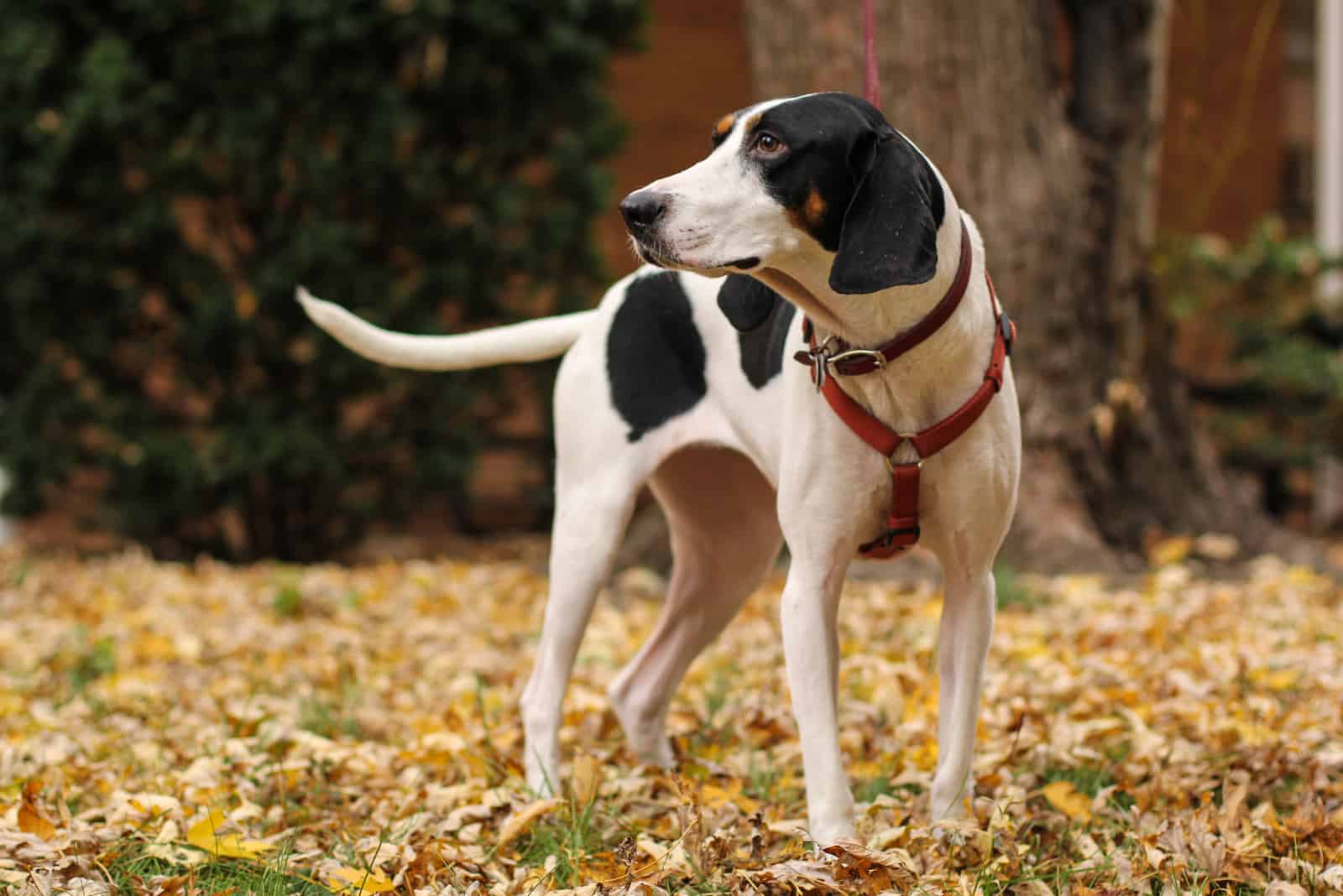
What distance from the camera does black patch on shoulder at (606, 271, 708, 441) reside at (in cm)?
307

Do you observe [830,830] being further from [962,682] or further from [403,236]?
[403,236]

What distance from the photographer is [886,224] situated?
2.24m

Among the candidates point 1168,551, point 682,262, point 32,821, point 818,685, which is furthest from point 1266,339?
point 32,821

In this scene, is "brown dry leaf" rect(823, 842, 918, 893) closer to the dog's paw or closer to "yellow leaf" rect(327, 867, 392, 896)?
the dog's paw

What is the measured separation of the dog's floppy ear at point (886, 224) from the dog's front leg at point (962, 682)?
722mm

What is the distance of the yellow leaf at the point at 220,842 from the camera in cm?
254

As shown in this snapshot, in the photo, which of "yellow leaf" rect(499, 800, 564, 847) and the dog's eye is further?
"yellow leaf" rect(499, 800, 564, 847)

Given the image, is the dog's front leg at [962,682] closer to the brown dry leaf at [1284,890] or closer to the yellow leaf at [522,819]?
the brown dry leaf at [1284,890]

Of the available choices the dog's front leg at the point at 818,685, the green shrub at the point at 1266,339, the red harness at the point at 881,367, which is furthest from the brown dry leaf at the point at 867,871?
the green shrub at the point at 1266,339

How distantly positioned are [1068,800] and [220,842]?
5.35 feet

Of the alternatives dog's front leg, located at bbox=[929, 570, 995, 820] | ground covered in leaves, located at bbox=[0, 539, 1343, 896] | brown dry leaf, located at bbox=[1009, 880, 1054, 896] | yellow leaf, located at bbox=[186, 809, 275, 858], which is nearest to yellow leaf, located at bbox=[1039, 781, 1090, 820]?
ground covered in leaves, located at bbox=[0, 539, 1343, 896]

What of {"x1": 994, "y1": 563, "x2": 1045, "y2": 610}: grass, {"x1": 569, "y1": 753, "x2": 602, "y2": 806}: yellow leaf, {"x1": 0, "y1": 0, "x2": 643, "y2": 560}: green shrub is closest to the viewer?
{"x1": 569, "y1": 753, "x2": 602, "y2": 806}: yellow leaf

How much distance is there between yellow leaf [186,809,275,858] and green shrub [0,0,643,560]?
3996 mm

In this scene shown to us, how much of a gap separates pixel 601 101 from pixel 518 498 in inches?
111
